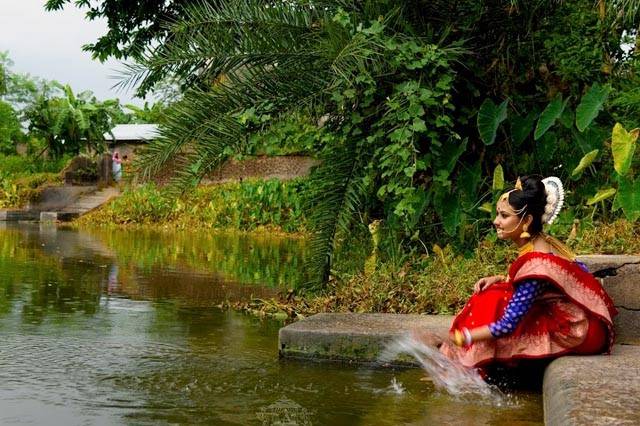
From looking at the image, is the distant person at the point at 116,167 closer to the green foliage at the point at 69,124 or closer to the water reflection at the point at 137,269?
the green foliage at the point at 69,124

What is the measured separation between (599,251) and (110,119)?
80.6 feet

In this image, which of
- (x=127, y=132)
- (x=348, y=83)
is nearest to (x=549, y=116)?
(x=348, y=83)

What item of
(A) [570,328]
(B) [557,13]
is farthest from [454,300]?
(B) [557,13]

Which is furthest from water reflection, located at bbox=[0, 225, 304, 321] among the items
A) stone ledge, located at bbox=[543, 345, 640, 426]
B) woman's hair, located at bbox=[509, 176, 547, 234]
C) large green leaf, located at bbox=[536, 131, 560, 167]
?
stone ledge, located at bbox=[543, 345, 640, 426]

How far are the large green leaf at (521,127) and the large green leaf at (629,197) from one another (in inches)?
41.3

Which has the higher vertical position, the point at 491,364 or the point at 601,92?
the point at 601,92

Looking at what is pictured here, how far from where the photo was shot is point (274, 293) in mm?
7602

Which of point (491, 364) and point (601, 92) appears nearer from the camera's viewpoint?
point (491, 364)

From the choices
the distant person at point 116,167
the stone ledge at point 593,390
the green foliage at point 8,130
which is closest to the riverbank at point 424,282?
the stone ledge at point 593,390

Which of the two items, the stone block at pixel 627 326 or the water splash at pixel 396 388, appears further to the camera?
the stone block at pixel 627 326

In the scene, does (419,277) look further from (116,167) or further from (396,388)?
(116,167)

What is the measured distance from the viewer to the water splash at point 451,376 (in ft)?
12.9

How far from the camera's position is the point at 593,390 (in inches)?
117

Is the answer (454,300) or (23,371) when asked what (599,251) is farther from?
(23,371)
